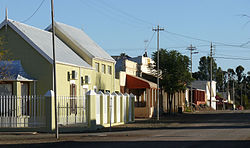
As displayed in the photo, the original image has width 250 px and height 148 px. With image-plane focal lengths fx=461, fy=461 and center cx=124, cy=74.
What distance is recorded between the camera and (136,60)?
55.8 metres

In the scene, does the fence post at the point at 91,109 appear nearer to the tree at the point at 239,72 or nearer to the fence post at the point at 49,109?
the fence post at the point at 49,109

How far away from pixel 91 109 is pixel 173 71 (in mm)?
25328

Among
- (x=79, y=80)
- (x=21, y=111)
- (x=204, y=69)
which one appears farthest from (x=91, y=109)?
(x=204, y=69)

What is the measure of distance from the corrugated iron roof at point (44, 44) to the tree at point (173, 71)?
52.4 feet

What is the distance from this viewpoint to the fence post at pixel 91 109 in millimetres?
26750

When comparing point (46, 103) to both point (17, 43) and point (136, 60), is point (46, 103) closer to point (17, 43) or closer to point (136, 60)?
point (17, 43)

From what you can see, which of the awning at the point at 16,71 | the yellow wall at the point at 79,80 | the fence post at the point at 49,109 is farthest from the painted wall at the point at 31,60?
the fence post at the point at 49,109

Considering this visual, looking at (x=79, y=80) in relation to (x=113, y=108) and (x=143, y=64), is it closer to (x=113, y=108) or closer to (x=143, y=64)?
(x=113, y=108)

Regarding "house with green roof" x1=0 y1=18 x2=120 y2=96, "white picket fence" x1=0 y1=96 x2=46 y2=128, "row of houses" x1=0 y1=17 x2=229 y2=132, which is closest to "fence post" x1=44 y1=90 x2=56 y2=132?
"white picket fence" x1=0 y1=96 x2=46 y2=128

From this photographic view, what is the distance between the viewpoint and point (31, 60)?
30.3m

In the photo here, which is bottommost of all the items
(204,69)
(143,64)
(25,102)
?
(25,102)

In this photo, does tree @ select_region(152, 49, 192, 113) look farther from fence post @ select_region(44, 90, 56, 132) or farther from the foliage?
fence post @ select_region(44, 90, 56, 132)

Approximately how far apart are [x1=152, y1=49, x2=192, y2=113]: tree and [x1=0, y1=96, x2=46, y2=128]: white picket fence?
26.0m

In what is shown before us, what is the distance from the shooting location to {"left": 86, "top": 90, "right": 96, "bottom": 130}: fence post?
2675cm
